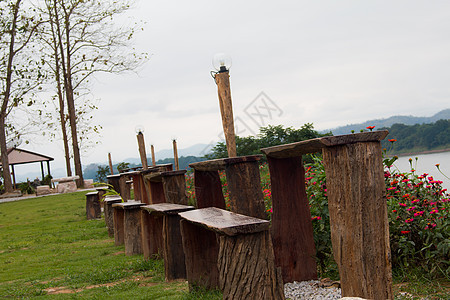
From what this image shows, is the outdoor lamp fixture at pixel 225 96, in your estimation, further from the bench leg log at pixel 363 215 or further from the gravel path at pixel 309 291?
the bench leg log at pixel 363 215

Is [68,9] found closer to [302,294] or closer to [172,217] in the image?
[172,217]

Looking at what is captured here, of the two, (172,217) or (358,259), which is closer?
(358,259)

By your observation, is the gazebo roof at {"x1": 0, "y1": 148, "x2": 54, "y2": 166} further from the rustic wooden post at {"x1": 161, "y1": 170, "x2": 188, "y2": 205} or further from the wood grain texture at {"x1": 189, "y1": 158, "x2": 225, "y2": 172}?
the wood grain texture at {"x1": 189, "y1": 158, "x2": 225, "y2": 172}

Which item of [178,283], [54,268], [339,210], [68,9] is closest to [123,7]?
[68,9]

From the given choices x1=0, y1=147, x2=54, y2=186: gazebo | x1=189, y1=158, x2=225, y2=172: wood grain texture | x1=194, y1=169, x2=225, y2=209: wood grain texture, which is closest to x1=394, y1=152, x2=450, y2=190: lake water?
x1=194, y1=169, x2=225, y2=209: wood grain texture

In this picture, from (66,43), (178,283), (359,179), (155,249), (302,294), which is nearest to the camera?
(359,179)

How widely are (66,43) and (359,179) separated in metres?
23.9

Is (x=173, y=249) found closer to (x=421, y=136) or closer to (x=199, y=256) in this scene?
(x=199, y=256)

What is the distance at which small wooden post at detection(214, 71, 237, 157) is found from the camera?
480cm

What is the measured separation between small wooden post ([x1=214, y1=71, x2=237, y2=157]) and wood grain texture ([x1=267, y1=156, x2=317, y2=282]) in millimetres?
932

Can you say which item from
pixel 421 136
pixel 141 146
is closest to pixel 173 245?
pixel 421 136

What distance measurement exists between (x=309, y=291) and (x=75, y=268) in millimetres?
3479

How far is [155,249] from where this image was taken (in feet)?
19.1

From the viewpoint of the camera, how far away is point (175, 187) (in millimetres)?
5227
